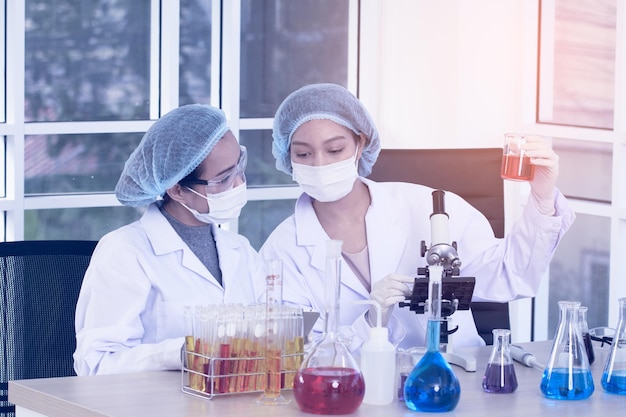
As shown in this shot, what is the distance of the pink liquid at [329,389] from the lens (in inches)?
70.6

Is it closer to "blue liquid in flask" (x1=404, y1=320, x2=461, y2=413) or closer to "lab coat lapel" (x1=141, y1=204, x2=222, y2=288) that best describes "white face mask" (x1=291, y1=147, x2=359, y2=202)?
"lab coat lapel" (x1=141, y1=204, x2=222, y2=288)

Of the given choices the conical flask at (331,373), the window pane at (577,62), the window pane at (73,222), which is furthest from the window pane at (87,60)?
the conical flask at (331,373)

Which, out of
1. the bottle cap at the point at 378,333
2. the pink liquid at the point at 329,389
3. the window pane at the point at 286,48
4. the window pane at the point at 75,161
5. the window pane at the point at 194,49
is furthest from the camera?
the window pane at the point at 286,48

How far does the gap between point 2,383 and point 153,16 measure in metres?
1.85

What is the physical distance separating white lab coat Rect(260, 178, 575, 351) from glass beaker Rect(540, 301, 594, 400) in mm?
637

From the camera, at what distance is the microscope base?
2195 millimetres

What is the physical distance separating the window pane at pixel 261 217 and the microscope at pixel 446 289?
1846 millimetres

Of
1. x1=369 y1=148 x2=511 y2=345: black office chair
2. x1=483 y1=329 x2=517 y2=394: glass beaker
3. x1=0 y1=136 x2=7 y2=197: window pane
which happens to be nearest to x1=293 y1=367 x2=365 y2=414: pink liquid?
x1=483 y1=329 x2=517 y2=394: glass beaker

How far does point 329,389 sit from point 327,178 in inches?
39.8

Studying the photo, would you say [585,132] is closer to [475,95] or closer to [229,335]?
[475,95]

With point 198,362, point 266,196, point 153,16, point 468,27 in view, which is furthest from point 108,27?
point 198,362

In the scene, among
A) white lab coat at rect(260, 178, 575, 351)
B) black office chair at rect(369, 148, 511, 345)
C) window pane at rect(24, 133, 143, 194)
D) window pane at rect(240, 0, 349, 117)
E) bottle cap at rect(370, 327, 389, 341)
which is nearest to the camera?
bottle cap at rect(370, 327, 389, 341)

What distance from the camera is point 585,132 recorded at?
389 cm

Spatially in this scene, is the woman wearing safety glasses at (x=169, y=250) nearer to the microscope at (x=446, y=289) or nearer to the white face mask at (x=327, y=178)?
the white face mask at (x=327, y=178)
